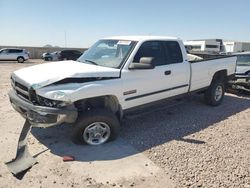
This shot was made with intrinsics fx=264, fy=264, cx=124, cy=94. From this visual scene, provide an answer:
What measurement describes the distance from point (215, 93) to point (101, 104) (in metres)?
4.03

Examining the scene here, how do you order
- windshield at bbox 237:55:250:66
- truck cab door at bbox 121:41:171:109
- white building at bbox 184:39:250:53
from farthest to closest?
white building at bbox 184:39:250:53, windshield at bbox 237:55:250:66, truck cab door at bbox 121:41:171:109

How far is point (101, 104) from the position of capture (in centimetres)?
512

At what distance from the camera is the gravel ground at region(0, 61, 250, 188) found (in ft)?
12.8

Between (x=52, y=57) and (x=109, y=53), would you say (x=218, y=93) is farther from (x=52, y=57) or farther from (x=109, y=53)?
(x=52, y=57)

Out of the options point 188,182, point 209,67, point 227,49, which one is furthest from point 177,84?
point 227,49

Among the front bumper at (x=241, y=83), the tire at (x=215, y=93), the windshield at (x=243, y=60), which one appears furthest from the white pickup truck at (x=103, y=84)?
the windshield at (x=243, y=60)

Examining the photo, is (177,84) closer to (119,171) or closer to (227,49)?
(119,171)

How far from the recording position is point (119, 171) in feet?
13.2

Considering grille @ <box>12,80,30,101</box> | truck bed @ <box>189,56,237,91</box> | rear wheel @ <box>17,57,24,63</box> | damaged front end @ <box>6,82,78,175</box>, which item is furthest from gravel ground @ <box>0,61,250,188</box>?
rear wheel @ <box>17,57,24,63</box>

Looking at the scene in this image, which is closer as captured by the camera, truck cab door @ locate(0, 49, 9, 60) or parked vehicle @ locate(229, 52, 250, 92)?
parked vehicle @ locate(229, 52, 250, 92)

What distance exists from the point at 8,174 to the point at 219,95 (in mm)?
6172

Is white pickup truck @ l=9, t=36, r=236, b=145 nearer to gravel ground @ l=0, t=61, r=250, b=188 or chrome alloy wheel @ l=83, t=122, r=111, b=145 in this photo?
chrome alloy wheel @ l=83, t=122, r=111, b=145

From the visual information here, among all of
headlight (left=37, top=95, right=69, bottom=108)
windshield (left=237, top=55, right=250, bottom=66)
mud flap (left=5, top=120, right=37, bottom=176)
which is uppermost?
windshield (left=237, top=55, right=250, bottom=66)

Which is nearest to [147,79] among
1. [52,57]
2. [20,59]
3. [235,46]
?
[20,59]
